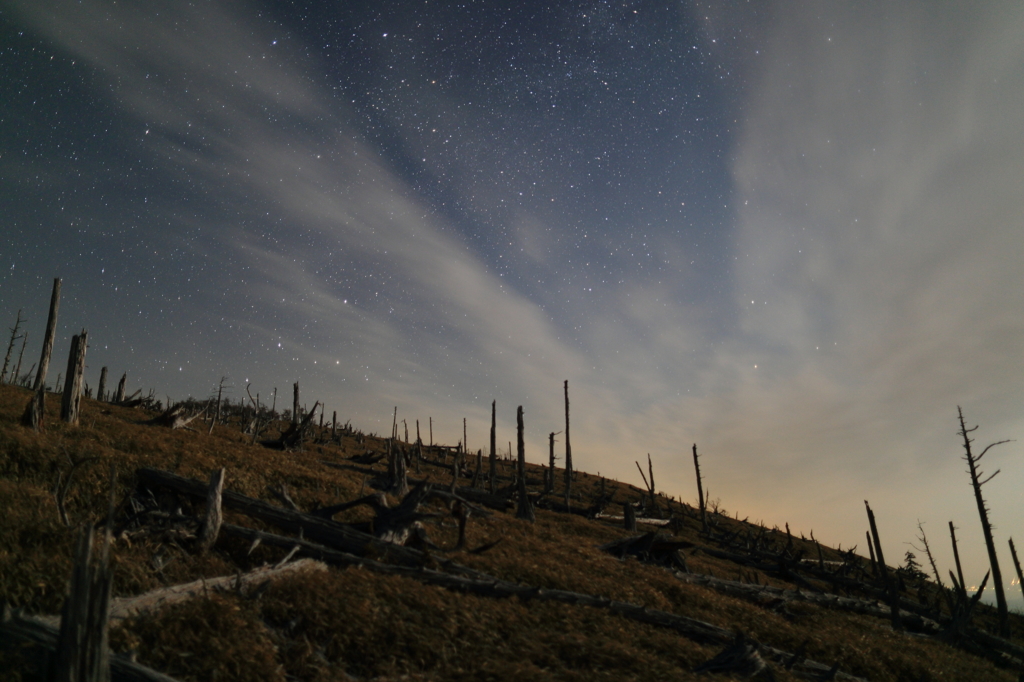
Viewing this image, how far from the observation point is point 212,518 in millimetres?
11906

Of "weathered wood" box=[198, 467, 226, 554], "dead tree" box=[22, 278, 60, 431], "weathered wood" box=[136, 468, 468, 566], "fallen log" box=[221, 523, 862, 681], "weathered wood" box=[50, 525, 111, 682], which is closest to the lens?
"weathered wood" box=[50, 525, 111, 682]

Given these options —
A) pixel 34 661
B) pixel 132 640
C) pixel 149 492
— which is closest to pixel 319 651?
pixel 132 640

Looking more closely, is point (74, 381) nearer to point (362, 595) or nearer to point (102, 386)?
point (362, 595)

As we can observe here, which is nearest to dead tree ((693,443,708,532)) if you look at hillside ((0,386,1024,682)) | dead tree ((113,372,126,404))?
hillside ((0,386,1024,682))

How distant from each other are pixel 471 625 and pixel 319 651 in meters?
3.15

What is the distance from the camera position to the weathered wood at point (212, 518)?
1157cm

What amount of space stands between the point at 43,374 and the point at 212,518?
1831cm

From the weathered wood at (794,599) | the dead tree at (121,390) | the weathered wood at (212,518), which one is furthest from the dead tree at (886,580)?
the dead tree at (121,390)

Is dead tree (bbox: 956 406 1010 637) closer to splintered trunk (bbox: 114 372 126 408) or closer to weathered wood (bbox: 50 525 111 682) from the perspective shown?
weathered wood (bbox: 50 525 111 682)

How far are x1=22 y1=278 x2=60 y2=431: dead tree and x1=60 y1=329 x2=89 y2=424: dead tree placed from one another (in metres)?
1.04

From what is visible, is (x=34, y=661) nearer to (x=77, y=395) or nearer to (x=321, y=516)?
(x=321, y=516)

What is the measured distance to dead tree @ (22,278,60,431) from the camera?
19922mm

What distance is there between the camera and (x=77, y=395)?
23844mm

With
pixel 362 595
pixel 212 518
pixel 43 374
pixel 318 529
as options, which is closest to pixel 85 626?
pixel 362 595
